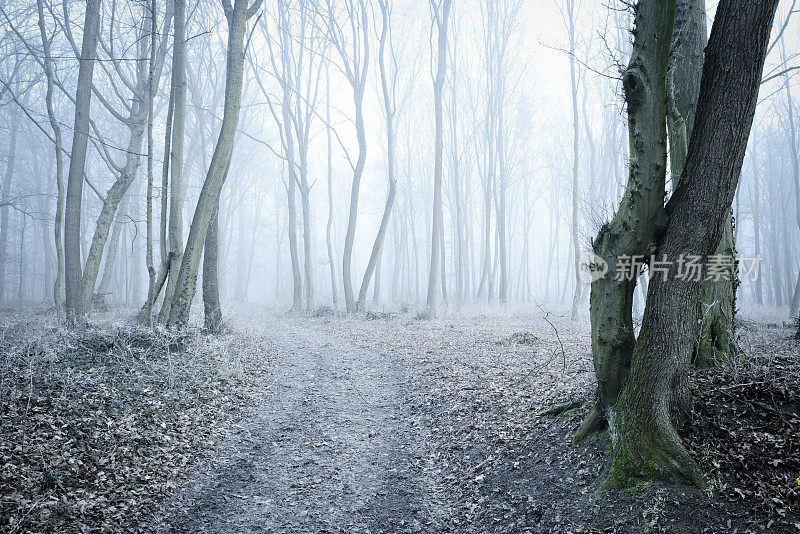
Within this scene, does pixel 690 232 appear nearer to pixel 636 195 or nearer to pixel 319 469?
pixel 636 195

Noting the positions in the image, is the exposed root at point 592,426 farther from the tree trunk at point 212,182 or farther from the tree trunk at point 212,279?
the tree trunk at point 212,279

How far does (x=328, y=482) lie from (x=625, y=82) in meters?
5.04

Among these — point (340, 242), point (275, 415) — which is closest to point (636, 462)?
point (275, 415)

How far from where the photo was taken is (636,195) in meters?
3.92

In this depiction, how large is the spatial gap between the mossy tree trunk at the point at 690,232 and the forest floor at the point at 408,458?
10.8 inches

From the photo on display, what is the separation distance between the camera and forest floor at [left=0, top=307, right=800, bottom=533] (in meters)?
3.20

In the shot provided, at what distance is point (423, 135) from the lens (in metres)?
29.0

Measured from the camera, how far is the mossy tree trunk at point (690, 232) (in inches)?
128

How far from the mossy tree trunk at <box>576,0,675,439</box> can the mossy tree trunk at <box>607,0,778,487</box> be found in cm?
25

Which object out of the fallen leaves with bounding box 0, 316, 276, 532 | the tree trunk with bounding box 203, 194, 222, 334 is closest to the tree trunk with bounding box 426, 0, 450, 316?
the tree trunk with bounding box 203, 194, 222, 334

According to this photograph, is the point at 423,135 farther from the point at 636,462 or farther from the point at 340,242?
the point at 636,462

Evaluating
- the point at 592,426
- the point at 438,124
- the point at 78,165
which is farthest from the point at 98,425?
the point at 438,124

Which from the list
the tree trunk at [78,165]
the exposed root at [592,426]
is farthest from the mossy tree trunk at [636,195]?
the tree trunk at [78,165]

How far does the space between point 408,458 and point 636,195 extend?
12.7 ft
